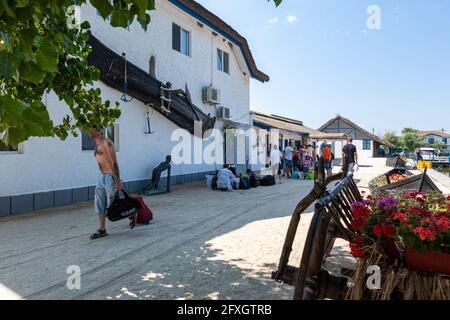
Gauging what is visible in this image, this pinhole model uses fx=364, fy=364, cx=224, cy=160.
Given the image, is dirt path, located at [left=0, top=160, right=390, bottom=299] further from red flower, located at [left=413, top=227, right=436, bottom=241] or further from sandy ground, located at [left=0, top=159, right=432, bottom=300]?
red flower, located at [left=413, top=227, right=436, bottom=241]

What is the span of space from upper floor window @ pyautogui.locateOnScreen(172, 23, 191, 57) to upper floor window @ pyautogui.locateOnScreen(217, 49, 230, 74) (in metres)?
2.72

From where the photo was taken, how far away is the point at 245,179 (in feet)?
41.9

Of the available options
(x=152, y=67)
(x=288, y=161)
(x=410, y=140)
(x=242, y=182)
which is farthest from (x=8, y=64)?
(x=410, y=140)

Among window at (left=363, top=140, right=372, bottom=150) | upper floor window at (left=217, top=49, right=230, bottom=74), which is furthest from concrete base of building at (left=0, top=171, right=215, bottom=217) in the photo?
window at (left=363, top=140, right=372, bottom=150)

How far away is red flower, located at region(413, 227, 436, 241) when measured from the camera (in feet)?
7.09

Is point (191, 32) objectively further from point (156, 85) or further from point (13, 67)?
point (13, 67)

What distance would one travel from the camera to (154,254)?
4777mm

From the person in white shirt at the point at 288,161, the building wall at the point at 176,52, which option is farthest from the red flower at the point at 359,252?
the person in white shirt at the point at 288,161

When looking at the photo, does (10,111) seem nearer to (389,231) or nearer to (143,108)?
(389,231)

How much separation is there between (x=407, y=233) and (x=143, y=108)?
10.1 metres

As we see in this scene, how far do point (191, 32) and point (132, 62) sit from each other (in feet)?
13.3

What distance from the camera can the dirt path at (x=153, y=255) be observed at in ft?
11.8

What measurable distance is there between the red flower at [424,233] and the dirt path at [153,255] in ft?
5.30
